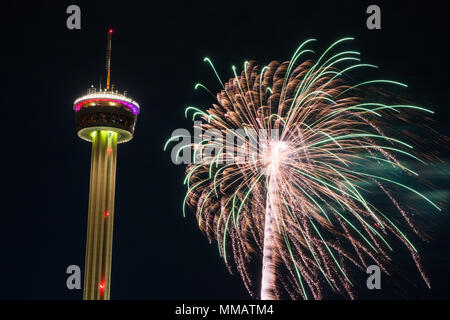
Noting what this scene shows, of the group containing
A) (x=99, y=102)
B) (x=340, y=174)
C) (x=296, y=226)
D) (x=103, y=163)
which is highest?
(x=99, y=102)

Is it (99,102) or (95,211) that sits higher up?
(99,102)

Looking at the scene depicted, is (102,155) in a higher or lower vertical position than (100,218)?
higher
